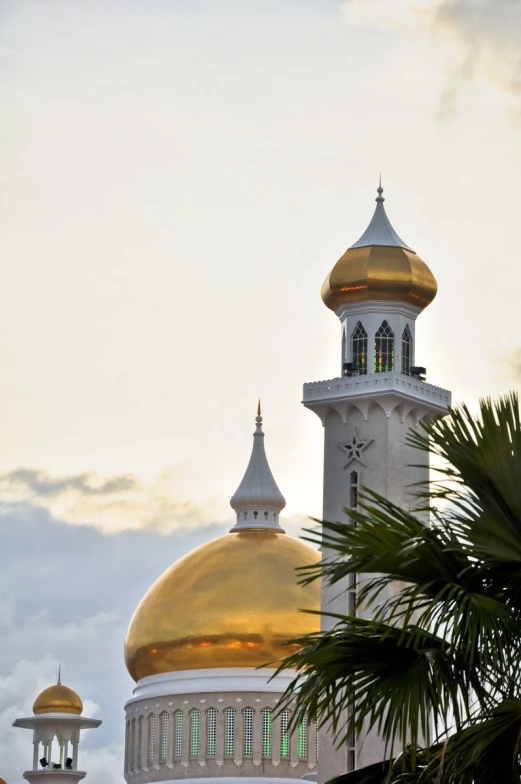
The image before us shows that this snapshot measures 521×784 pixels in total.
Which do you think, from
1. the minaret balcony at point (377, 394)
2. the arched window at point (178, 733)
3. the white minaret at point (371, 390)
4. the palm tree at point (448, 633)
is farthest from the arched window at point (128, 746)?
the palm tree at point (448, 633)

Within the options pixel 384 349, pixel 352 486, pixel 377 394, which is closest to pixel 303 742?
pixel 352 486

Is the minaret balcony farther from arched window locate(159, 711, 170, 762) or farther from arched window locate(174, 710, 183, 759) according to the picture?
arched window locate(159, 711, 170, 762)

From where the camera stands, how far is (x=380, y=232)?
39.2 meters

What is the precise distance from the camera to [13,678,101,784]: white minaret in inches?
2271

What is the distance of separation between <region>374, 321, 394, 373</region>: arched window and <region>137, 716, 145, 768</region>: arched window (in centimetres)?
1825

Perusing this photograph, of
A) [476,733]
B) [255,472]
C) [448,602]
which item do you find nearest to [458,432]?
[448,602]

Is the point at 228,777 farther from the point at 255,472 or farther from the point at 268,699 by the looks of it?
the point at 255,472

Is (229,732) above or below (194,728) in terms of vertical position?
below

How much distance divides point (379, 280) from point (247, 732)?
1691cm

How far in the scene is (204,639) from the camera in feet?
166

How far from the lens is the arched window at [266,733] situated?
163 feet

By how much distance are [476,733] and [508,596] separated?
35.1 inches

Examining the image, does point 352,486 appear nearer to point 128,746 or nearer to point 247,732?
point 247,732

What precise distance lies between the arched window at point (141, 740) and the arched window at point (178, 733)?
1.31 meters
